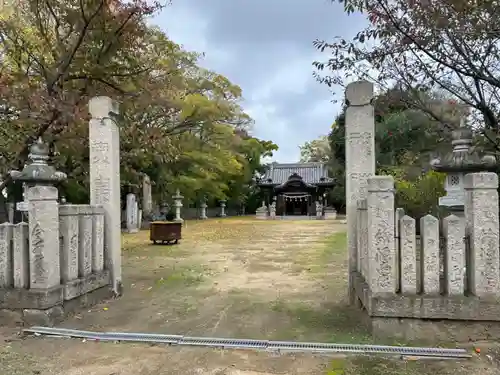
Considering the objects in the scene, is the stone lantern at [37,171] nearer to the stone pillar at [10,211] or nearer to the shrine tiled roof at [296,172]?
the stone pillar at [10,211]

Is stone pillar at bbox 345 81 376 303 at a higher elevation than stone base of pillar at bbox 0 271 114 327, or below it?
higher

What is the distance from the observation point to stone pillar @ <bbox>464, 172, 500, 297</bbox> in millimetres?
3328

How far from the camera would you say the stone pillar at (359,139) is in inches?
180

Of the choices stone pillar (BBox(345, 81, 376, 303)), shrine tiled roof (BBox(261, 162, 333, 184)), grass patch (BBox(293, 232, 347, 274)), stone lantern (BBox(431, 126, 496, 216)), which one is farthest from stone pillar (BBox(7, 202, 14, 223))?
shrine tiled roof (BBox(261, 162, 333, 184))

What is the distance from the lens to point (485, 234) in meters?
3.35

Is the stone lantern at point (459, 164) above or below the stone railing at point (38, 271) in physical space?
above

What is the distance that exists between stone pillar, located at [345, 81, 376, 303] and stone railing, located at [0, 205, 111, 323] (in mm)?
3248

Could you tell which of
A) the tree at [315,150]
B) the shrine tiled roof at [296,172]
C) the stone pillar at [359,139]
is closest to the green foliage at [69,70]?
the stone pillar at [359,139]

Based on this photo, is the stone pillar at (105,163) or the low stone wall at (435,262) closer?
the low stone wall at (435,262)

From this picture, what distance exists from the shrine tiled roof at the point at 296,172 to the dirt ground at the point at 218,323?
2790cm

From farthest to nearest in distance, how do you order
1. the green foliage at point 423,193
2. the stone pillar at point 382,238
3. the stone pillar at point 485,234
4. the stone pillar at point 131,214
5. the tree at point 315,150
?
1. the tree at point 315,150
2. the stone pillar at point 131,214
3. the green foliage at point 423,193
4. the stone pillar at point 382,238
5. the stone pillar at point 485,234

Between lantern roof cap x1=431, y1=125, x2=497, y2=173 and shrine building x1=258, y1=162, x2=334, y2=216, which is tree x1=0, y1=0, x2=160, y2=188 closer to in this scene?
lantern roof cap x1=431, y1=125, x2=497, y2=173

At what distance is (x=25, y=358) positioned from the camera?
3188mm

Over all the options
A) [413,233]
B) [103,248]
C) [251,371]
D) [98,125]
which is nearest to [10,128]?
[98,125]
